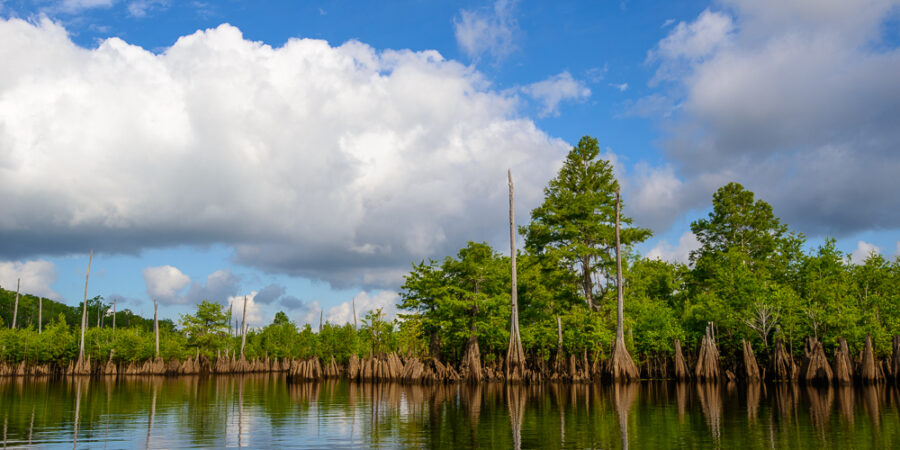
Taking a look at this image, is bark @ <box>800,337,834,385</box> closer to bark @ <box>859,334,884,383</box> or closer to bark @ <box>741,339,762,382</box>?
bark @ <box>859,334,884,383</box>

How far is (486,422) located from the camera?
1520 cm

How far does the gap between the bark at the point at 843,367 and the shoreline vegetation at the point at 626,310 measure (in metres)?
0.07

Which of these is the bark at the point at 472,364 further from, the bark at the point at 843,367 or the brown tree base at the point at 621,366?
the bark at the point at 843,367

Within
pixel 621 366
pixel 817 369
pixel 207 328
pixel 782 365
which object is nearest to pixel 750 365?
pixel 782 365

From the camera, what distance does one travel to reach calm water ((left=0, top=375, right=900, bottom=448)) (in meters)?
12.1

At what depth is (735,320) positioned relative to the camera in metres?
35.0

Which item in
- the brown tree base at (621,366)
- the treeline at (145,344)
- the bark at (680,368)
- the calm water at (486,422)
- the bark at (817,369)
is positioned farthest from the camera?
the treeline at (145,344)

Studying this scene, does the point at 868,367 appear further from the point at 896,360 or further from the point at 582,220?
the point at 582,220

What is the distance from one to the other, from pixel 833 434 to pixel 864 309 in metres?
26.0

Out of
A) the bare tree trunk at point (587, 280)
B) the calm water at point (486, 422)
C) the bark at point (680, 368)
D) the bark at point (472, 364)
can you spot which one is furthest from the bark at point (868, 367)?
the bark at point (472, 364)

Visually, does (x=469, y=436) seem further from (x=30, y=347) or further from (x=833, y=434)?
(x=30, y=347)

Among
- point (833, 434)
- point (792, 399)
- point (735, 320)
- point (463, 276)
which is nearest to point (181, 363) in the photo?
point (463, 276)

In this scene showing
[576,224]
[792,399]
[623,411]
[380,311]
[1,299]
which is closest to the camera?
[623,411]

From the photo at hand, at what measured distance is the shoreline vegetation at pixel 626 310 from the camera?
32.6 meters
